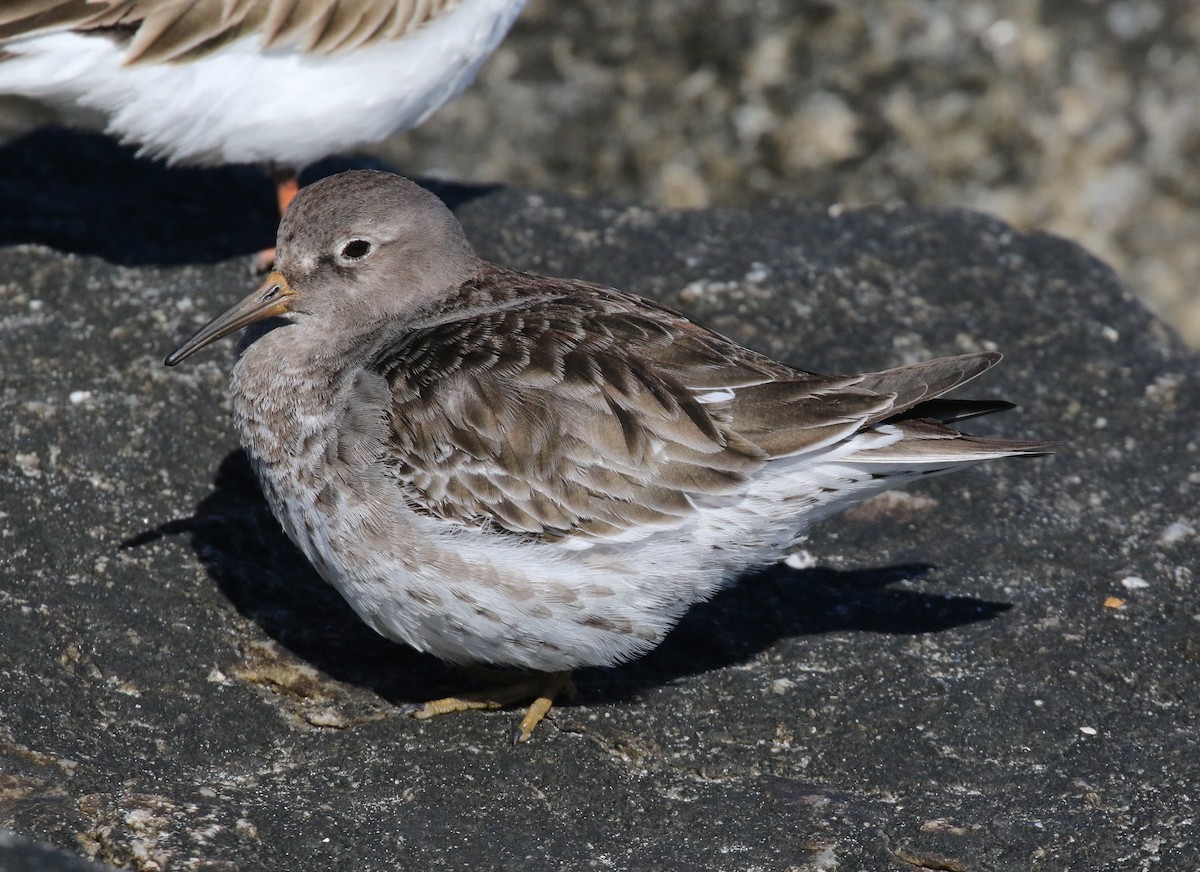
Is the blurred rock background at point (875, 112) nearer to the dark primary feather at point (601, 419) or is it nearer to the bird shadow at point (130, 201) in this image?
the bird shadow at point (130, 201)

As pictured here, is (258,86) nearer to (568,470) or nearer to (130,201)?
(130,201)

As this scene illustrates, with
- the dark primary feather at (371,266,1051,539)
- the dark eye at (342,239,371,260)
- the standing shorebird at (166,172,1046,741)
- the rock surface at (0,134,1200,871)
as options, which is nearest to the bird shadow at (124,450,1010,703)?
the rock surface at (0,134,1200,871)

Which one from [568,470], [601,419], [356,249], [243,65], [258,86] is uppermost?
[243,65]

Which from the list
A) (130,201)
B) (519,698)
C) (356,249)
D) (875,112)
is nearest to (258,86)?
(130,201)

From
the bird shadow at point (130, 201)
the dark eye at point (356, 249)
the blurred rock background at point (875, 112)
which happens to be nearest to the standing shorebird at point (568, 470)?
the dark eye at point (356, 249)

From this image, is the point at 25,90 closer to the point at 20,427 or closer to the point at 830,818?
the point at 20,427
